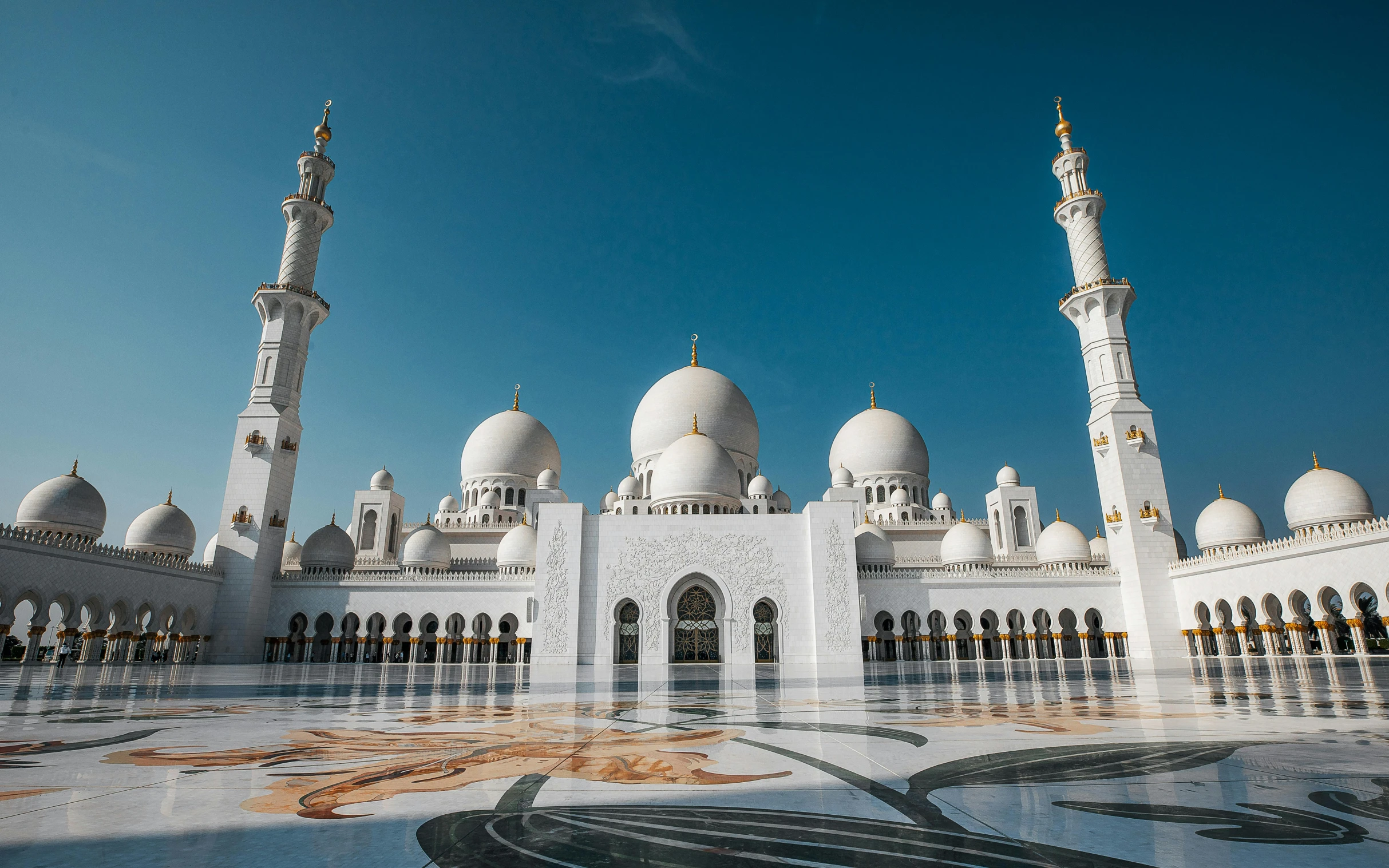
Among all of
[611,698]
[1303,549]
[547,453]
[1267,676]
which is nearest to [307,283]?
[547,453]

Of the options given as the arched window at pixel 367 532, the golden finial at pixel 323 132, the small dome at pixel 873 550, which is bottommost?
the small dome at pixel 873 550

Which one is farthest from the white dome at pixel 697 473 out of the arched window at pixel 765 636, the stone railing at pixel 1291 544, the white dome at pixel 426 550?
the stone railing at pixel 1291 544

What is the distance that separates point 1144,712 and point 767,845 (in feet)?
15.1

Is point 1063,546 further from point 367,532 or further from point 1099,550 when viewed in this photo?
point 367,532

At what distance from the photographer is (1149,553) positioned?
22.7 meters

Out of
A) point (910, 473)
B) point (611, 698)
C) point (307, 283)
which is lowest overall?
point (611, 698)

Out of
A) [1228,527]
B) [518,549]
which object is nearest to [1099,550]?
[1228,527]

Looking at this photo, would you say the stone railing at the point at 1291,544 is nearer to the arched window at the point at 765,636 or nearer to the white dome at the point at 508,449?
the arched window at the point at 765,636

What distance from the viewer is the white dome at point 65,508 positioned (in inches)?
844

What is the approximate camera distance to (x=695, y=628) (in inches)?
826

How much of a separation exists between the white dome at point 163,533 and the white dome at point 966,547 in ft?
88.7

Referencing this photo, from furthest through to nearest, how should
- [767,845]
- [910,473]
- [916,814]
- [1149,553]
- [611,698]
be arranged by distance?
1. [910,473]
2. [1149,553]
3. [611,698]
4. [916,814]
5. [767,845]

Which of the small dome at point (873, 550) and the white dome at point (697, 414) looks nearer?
the small dome at point (873, 550)

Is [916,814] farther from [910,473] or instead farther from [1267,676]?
[910,473]
